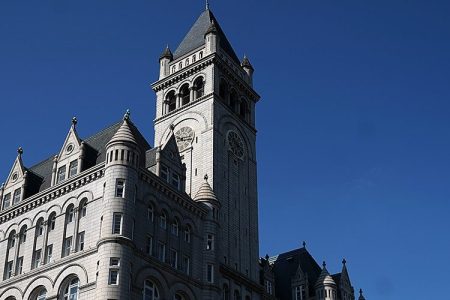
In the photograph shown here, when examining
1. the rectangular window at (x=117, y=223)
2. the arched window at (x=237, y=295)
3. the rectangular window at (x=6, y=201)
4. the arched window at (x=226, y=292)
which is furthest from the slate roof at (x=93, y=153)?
the arched window at (x=237, y=295)

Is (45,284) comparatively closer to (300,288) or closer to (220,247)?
(220,247)

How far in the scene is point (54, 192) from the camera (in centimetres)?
7506

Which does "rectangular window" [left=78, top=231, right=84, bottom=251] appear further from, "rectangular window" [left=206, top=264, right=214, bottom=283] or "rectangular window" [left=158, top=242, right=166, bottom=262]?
"rectangular window" [left=206, top=264, right=214, bottom=283]

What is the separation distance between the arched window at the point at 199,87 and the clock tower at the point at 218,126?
0.43 feet

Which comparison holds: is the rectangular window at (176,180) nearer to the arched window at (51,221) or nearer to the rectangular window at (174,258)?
the rectangular window at (174,258)

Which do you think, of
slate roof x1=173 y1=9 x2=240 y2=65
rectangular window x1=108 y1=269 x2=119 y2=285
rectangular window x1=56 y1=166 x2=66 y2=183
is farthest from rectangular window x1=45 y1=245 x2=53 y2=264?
slate roof x1=173 y1=9 x2=240 y2=65

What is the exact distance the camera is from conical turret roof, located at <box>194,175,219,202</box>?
264 ft

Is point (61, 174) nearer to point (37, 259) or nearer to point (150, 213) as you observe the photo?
point (37, 259)

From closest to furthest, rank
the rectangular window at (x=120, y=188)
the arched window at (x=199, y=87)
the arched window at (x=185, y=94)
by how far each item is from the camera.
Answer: the rectangular window at (x=120, y=188)
the arched window at (x=199, y=87)
the arched window at (x=185, y=94)

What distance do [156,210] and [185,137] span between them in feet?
74.9

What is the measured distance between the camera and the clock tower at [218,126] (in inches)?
3511

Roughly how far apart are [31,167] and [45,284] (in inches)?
802

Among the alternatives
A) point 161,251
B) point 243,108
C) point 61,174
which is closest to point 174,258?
point 161,251

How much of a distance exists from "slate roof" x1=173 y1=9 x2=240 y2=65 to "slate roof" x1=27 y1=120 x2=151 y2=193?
23458 millimetres
